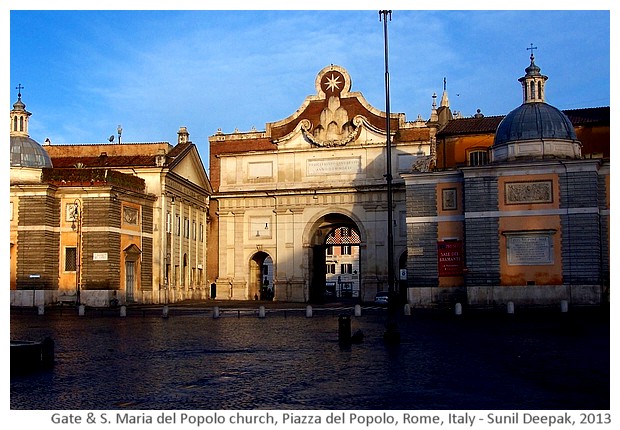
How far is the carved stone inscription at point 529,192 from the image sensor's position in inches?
1486

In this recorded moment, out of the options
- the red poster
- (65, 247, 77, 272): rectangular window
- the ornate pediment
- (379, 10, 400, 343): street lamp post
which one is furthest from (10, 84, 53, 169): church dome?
(379, 10, 400, 343): street lamp post

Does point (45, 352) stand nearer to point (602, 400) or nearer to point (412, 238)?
point (602, 400)

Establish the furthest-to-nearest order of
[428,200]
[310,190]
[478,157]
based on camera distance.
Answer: [310,190], [478,157], [428,200]

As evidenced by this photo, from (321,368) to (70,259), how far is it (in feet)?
116

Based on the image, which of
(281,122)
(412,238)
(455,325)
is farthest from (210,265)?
(455,325)

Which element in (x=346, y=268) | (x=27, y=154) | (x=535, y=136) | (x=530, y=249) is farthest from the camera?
(x=346, y=268)

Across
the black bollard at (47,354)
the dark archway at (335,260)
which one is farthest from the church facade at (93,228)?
the black bollard at (47,354)

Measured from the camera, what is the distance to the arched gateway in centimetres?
5722

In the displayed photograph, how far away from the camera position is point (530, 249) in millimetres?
37906

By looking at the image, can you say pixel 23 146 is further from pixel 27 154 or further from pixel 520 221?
pixel 520 221

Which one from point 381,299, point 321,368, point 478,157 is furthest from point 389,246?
point 381,299

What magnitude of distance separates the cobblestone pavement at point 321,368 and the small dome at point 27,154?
22.3 metres

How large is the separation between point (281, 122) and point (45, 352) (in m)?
45.4

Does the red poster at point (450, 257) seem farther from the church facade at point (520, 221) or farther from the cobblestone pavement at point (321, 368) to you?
the cobblestone pavement at point (321, 368)
